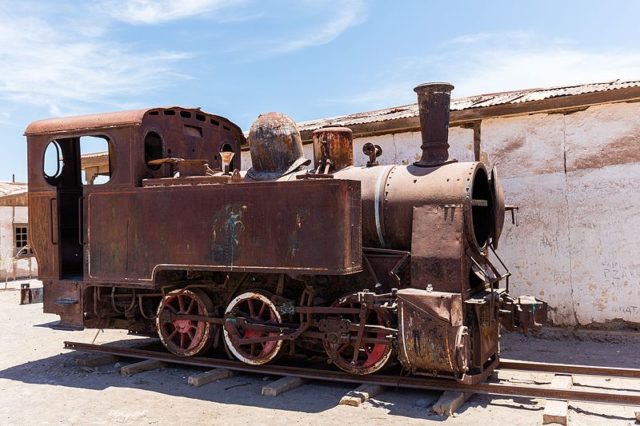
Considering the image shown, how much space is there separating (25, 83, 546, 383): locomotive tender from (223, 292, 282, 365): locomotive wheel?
18 millimetres

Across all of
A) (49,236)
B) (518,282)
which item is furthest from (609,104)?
(49,236)

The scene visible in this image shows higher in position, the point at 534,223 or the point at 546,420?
the point at 534,223

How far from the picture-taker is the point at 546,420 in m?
4.43

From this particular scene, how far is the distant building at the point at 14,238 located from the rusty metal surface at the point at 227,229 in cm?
1384

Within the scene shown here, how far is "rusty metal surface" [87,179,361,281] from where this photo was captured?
534 centimetres

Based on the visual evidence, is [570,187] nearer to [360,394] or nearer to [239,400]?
[360,394]

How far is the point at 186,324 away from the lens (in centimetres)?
638

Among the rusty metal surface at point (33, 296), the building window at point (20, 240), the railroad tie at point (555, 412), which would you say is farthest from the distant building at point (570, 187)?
the building window at point (20, 240)

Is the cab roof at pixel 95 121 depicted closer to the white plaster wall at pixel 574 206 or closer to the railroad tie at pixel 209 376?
the railroad tie at pixel 209 376

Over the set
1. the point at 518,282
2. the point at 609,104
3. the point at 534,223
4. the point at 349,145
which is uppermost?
the point at 609,104

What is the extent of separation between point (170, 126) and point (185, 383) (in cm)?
294

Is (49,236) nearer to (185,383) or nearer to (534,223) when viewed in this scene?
(185,383)

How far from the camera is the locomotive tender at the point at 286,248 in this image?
5273 millimetres

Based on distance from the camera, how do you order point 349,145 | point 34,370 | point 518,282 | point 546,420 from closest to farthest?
point 546,420 < point 349,145 < point 34,370 < point 518,282
